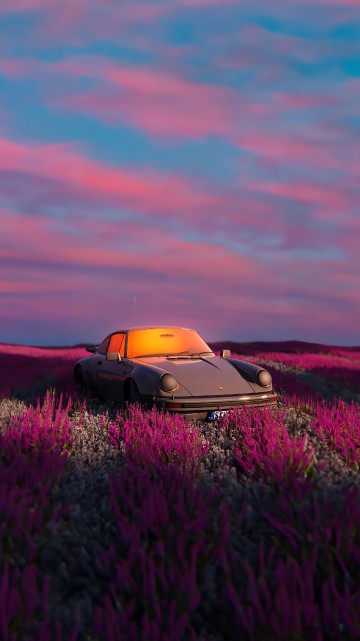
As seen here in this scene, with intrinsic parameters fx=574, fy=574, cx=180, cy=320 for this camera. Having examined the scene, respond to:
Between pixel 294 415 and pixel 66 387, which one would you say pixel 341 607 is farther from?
pixel 66 387

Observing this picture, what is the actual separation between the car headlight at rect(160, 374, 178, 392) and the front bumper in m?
0.12

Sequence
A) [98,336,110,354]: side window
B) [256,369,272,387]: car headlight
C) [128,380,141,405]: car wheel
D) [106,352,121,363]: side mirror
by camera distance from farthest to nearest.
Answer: [98,336,110,354]: side window
[106,352,121,363]: side mirror
[128,380,141,405]: car wheel
[256,369,272,387]: car headlight

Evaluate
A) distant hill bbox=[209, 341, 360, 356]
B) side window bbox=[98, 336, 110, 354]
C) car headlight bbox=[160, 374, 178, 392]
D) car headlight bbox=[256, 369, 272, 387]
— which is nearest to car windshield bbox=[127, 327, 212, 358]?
side window bbox=[98, 336, 110, 354]

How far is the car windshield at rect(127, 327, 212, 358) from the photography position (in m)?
9.38

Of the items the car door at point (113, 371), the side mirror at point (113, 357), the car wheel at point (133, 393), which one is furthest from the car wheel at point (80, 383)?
the car wheel at point (133, 393)

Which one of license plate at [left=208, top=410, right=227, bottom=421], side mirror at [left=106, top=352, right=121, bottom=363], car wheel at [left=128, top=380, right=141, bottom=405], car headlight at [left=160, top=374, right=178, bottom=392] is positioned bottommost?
license plate at [left=208, top=410, right=227, bottom=421]

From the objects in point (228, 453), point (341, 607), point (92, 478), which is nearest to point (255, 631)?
point (341, 607)

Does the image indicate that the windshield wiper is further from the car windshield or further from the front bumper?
the front bumper

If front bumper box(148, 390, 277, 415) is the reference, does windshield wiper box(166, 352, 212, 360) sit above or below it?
above

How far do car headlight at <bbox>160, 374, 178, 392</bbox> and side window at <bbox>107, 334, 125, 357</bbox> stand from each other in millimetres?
2065

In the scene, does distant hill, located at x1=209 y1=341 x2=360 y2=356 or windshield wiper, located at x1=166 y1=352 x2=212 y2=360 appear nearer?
windshield wiper, located at x1=166 y1=352 x2=212 y2=360

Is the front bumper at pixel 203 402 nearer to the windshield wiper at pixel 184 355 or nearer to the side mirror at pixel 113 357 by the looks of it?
the windshield wiper at pixel 184 355

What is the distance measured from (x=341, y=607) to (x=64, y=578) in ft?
5.53

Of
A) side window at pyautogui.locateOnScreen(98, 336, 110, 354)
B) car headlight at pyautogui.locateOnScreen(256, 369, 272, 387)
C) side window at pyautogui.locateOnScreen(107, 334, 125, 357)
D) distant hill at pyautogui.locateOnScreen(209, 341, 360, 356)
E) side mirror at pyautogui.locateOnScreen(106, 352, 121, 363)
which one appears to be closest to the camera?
car headlight at pyautogui.locateOnScreen(256, 369, 272, 387)
